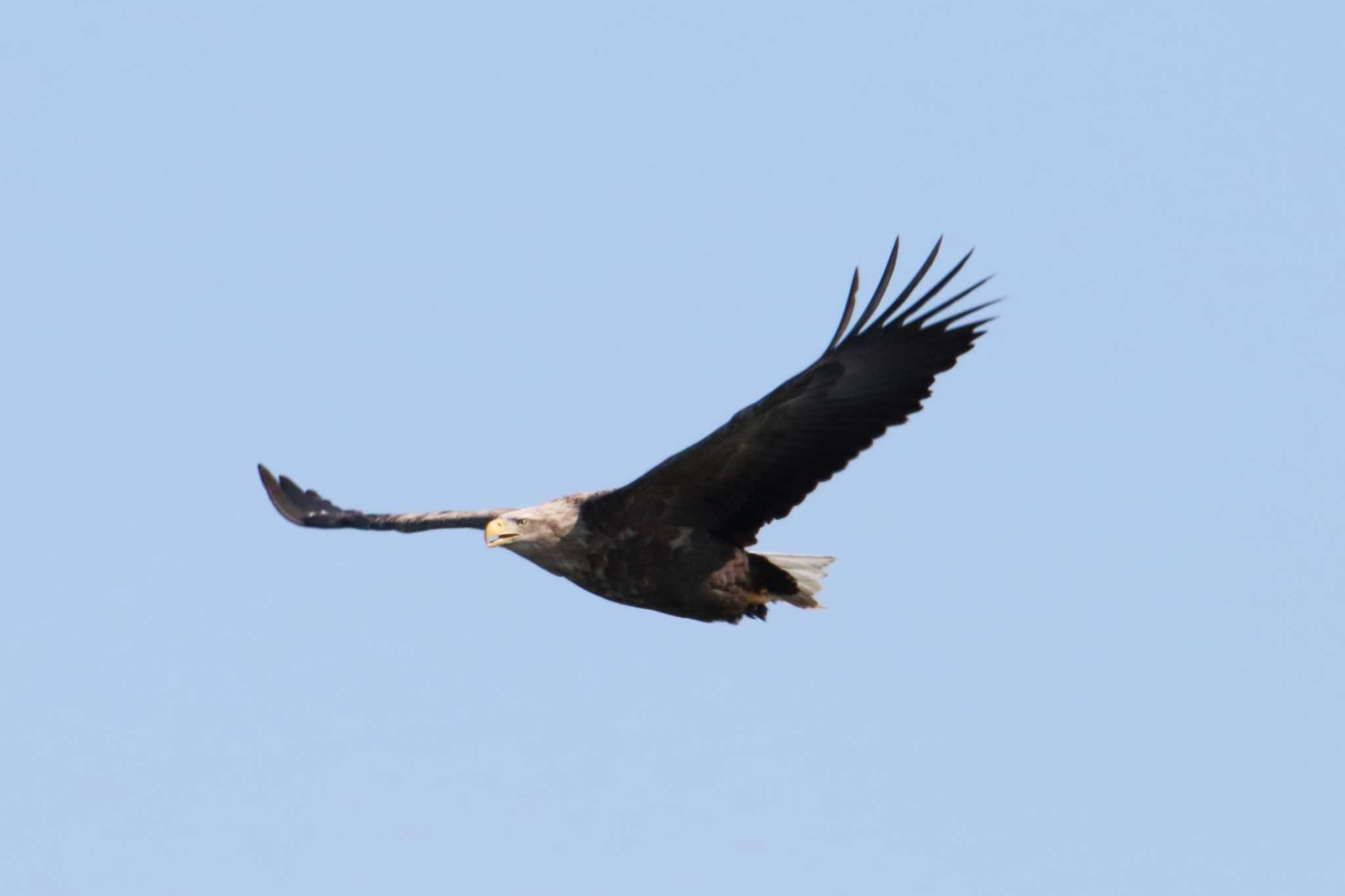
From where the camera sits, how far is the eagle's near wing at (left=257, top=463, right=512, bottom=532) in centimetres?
1235

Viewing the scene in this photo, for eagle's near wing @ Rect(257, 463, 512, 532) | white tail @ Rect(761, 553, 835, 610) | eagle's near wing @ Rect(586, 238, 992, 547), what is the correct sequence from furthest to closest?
eagle's near wing @ Rect(257, 463, 512, 532) < white tail @ Rect(761, 553, 835, 610) < eagle's near wing @ Rect(586, 238, 992, 547)

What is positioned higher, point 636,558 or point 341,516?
point 341,516

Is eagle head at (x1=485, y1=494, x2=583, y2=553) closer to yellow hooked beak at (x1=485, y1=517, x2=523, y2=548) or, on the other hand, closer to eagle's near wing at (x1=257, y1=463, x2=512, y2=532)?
yellow hooked beak at (x1=485, y1=517, x2=523, y2=548)

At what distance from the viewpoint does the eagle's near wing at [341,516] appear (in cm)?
1235

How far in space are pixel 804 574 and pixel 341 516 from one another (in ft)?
13.5

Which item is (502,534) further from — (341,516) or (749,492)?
(341,516)

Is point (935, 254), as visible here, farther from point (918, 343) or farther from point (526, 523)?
point (526, 523)

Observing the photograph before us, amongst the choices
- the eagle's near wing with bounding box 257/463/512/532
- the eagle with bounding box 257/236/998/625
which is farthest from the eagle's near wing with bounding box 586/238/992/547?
the eagle's near wing with bounding box 257/463/512/532

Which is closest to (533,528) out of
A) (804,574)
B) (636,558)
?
(636,558)

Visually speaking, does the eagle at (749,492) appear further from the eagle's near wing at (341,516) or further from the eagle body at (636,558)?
the eagle's near wing at (341,516)

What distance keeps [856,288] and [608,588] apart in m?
2.23

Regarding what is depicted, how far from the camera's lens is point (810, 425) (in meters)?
10.6

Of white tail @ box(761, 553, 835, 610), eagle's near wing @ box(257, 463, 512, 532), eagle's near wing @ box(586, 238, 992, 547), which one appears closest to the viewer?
eagle's near wing @ box(586, 238, 992, 547)

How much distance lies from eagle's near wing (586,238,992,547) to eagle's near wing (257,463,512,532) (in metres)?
1.55
